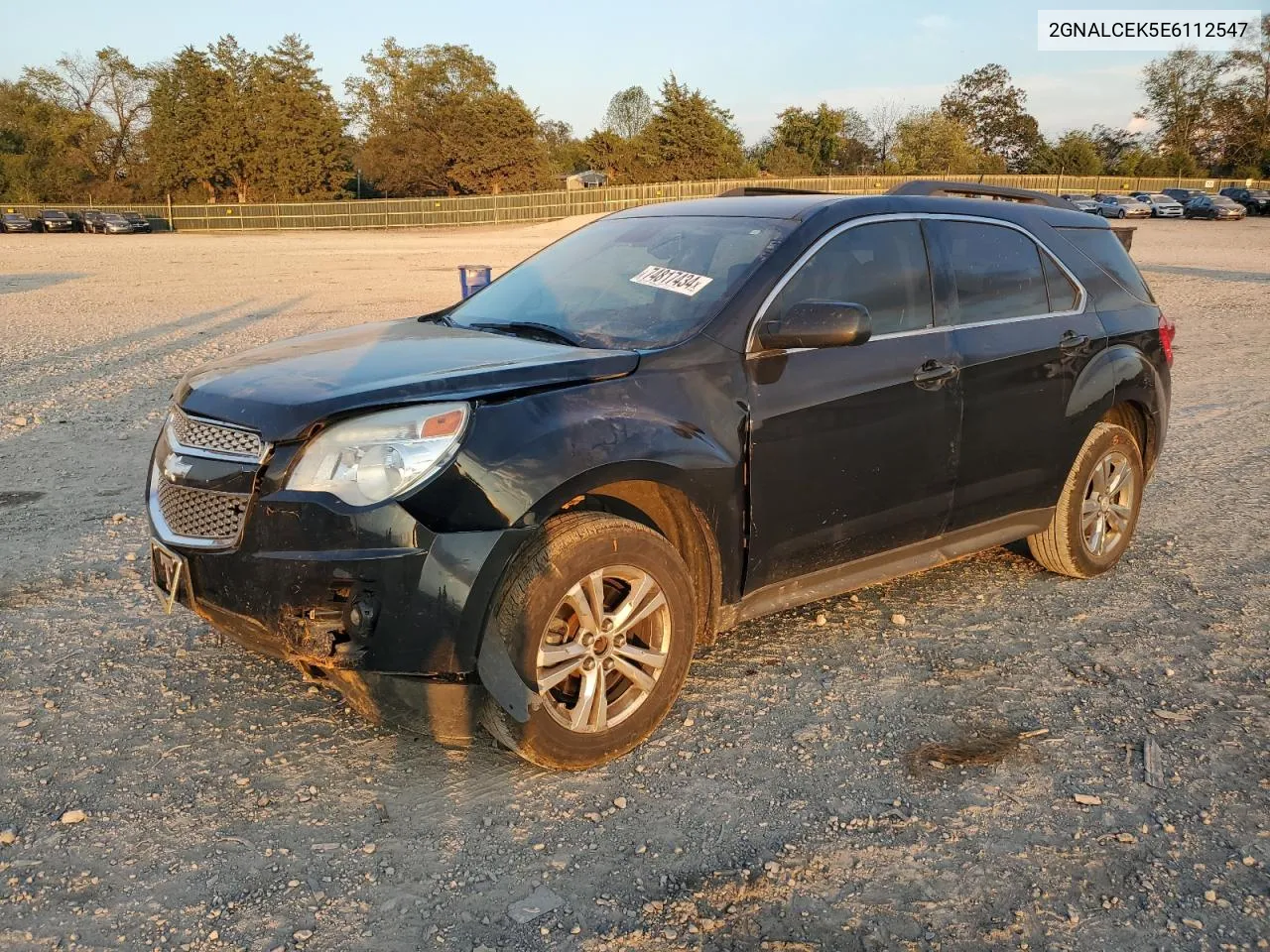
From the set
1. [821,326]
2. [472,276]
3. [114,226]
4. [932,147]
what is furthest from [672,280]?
[932,147]

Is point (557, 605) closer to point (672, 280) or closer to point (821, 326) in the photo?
point (821, 326)

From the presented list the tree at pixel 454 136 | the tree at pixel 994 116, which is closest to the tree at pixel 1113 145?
the tree at pixel 994 116

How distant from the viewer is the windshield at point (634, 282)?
12.8ft

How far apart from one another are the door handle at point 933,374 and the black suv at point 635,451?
1cm

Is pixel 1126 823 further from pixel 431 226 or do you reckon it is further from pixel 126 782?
pixel 431 226

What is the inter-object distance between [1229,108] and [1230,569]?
331ft

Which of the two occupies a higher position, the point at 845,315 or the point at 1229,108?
the point at 1229,108

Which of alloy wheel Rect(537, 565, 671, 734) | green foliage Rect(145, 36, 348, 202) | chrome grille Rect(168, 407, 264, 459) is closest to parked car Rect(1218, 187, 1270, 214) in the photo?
green foliage Rect(145, 36, 348, 202)

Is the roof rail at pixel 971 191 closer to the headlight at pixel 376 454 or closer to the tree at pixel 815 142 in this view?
the headlight at pixel 376 454

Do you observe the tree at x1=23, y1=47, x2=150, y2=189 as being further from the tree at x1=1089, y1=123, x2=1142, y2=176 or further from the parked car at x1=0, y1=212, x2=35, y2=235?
the tree at x1=1089, y1=123, x2=1142, y2=176

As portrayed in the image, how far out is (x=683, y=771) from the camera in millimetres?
3492

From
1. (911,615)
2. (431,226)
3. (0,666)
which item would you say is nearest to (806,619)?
(911,615)

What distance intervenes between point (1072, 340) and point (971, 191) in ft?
2.74

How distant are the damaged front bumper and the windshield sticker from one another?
1.35 metres
